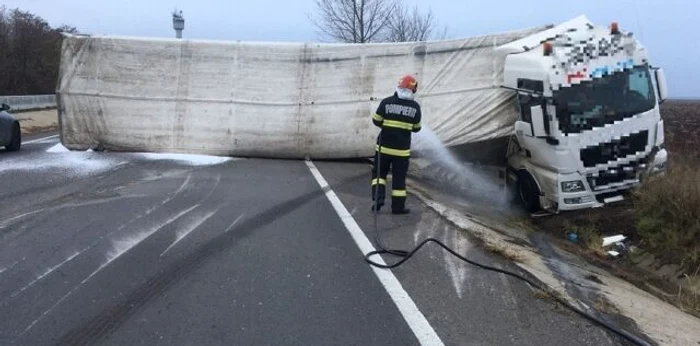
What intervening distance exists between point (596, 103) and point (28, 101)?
31063 mm

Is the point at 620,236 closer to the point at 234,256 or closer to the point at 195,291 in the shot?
the point at 234,256

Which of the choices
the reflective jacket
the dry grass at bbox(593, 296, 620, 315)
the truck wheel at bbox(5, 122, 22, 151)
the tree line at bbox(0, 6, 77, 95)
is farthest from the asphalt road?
the tree line at bbox(0, 6, 77, 95)

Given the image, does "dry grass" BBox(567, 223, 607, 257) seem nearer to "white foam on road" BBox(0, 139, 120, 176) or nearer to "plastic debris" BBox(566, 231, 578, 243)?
"plastic debris" BBox(566, 231, 578, 243)

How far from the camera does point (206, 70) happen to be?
1469 centimetres

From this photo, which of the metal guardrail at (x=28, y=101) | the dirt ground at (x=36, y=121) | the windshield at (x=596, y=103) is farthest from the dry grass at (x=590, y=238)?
the metal guardrail at (x=28, y=101)

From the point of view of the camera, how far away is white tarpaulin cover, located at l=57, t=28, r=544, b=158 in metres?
14.1

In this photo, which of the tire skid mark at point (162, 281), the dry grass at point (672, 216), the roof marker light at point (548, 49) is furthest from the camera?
the roof marker light at point (548, 49)

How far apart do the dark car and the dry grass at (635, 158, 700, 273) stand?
45.4ft

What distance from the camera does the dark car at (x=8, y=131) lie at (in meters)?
15.0

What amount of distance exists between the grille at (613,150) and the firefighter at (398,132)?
2708 millimetres

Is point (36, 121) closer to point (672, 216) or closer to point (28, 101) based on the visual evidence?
point (28, 101)

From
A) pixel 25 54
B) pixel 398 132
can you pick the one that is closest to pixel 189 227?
pixel 398 132

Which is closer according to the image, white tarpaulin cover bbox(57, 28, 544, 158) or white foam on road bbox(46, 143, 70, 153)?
white tarpaulin cover bbox(57, 28, 544, 158)

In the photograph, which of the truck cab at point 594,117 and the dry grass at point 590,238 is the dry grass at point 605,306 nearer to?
the dry grass at point 590,238
